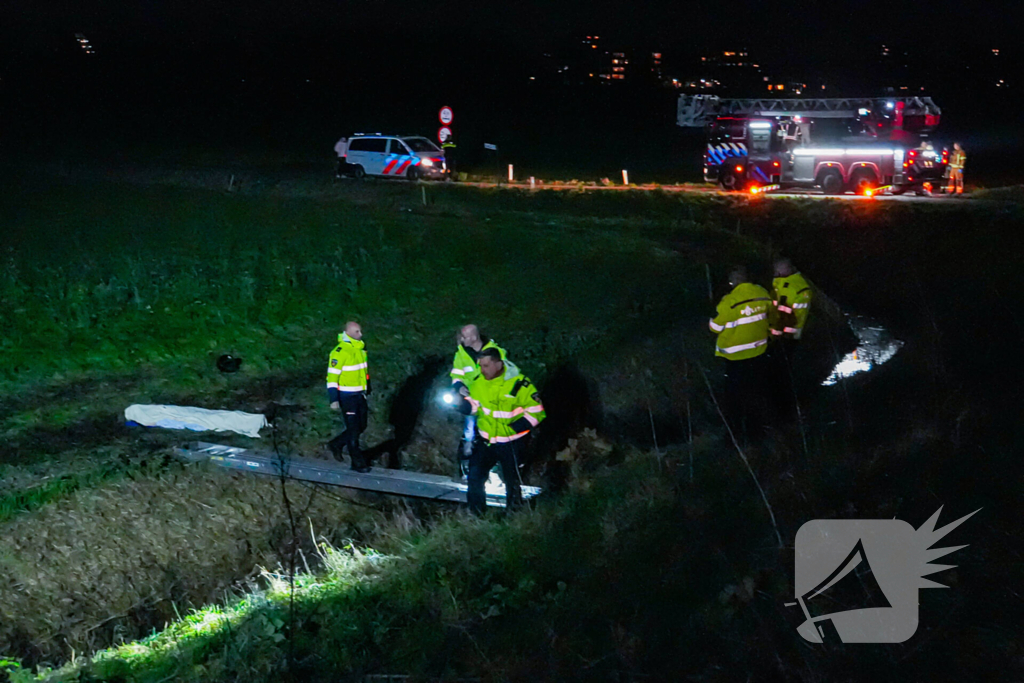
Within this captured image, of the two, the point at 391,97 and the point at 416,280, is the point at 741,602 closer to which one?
the point at 416,280

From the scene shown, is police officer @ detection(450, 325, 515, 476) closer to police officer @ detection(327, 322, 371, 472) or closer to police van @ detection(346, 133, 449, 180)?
police officer @ detection(327, 322, 371, 472)

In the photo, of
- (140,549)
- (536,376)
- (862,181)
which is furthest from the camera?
(862,181)

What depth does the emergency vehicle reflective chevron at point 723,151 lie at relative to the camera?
24547 millimetres

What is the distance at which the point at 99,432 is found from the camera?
11750 mm

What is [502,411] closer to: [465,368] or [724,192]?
[465,368]

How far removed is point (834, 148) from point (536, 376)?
1269 centimetres

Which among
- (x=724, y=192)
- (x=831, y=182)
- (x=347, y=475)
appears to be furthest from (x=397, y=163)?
(x=347, y=475)

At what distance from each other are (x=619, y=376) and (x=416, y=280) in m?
5.49

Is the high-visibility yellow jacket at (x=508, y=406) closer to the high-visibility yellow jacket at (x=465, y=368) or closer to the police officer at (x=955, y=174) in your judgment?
the high-visibility yellow jacket at (x=465, y=368)

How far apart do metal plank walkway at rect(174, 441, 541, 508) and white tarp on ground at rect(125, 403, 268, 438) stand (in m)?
0.48

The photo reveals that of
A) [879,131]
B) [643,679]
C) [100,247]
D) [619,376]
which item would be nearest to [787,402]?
[619,376]

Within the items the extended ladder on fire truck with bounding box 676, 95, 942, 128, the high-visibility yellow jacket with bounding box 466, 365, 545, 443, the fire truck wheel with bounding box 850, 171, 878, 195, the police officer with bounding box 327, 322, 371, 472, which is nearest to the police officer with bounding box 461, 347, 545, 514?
the high-visibility yellow jacket with bounding box 466, 365, 545, 443

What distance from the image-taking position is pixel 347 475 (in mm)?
10062

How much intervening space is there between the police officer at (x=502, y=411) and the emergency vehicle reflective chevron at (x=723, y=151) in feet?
59.9
